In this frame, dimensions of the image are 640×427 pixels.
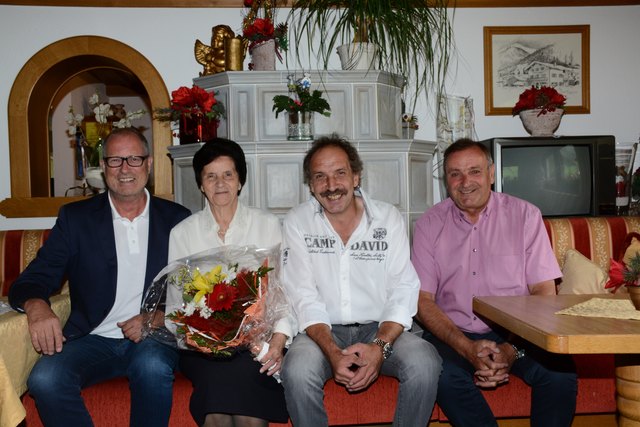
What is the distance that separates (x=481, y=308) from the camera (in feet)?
7.03

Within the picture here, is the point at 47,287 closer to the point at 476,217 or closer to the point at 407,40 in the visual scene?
the point at 476,217

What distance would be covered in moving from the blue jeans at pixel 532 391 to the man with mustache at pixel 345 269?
139 mm

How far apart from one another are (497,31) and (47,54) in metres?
3.03

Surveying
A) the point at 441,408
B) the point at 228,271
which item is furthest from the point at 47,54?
the point at 441,408

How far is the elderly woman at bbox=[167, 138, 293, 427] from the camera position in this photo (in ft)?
7.15

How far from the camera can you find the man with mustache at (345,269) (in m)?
2.42

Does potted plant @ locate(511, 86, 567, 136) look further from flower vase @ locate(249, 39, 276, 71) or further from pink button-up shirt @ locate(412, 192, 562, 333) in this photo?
pink button-up shirt @ locate(412, 192, 562, 333)

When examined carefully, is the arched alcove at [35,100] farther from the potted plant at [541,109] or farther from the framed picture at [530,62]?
the potted plant at [541,109]

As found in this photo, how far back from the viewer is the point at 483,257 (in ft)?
8.71

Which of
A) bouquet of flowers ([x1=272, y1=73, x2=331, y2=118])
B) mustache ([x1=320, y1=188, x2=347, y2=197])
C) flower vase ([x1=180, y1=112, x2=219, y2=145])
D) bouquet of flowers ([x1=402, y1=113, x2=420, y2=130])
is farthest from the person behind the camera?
bouquet of flowers ([x1=402, y1=113, x2=420, y2=130])

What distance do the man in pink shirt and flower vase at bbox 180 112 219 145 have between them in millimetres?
1626

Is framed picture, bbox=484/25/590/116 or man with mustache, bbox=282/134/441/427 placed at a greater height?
framed picture, bbox=484/25/590/116

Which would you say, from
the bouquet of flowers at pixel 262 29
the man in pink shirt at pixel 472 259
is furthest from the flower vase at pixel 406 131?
the man in pink shirt at pixel 472 259

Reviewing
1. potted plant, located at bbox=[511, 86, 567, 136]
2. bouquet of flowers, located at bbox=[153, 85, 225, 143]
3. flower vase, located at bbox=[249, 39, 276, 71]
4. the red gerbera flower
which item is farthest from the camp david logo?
potted plant, located at bbox=[511, 86, 567, 136]
